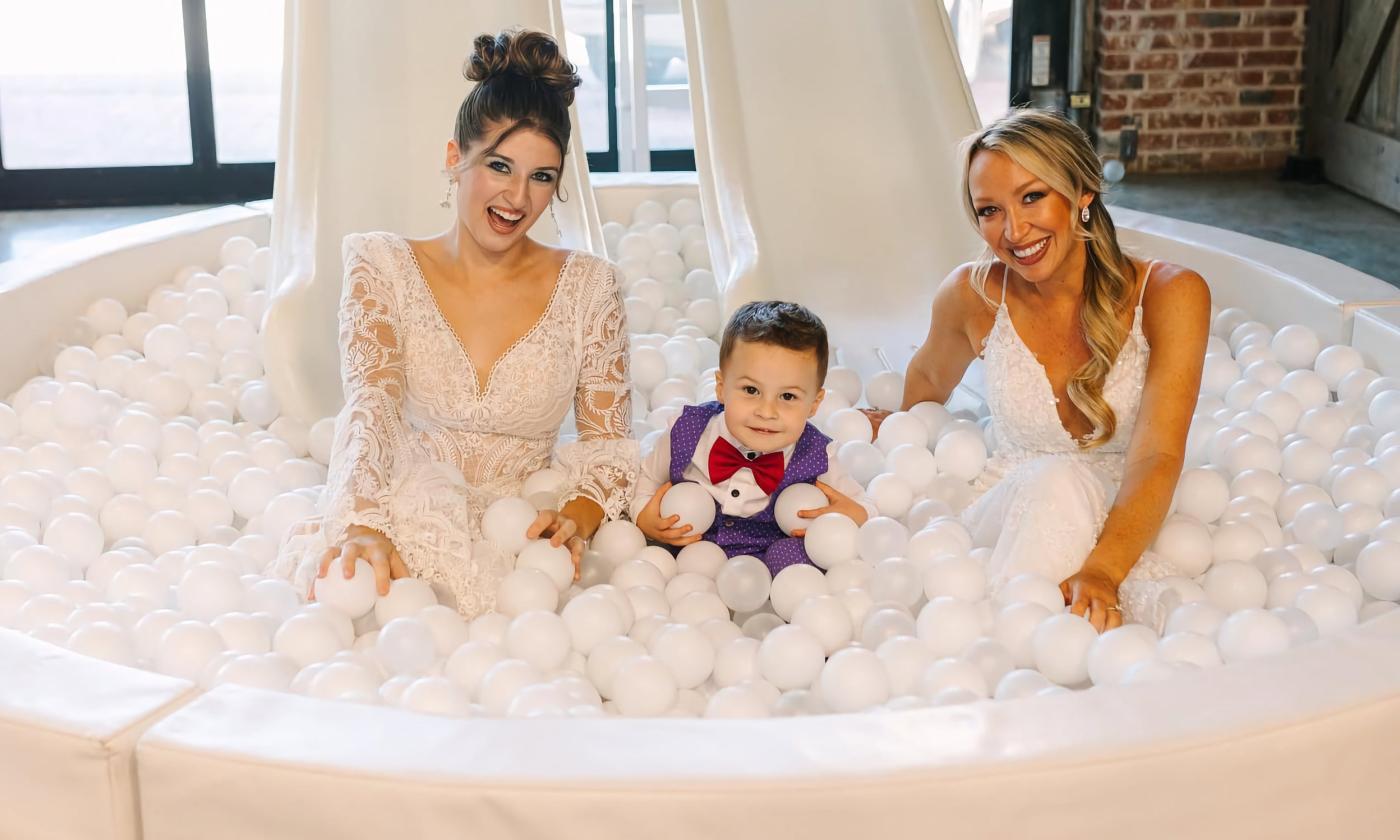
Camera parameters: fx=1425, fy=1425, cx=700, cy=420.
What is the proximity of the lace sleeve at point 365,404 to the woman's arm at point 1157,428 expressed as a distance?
0.98m

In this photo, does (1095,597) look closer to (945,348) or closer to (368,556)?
(945,348)

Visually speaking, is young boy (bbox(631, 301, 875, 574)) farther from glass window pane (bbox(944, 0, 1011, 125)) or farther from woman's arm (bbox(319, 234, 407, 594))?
glass window pane (bbox(944, 0, 1011, 125))

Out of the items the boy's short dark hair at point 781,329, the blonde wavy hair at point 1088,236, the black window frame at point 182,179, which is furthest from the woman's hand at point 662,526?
the black window frame at point 182,179

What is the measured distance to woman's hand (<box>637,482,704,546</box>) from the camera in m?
2.14

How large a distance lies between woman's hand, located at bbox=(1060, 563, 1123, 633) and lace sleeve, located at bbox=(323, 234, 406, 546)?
0.94 meters

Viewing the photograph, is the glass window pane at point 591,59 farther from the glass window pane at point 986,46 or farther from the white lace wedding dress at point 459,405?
the white lace wedding dress at point 459,405

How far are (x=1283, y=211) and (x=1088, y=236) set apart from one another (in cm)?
354

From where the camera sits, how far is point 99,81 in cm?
589

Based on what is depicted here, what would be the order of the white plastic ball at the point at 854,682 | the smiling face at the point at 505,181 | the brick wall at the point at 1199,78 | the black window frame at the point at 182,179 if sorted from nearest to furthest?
the white plastic ball at the point at 854,682 → the smiling face at the point at 505,181 → the black window frame at the point at 182,179 → the brick wall at the point at 1199,78

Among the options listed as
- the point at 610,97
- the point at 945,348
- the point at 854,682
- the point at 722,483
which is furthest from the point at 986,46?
the point at 854,682

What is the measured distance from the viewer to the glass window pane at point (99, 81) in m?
5.68

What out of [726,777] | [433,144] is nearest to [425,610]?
[726,777]

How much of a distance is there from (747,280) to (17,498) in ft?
Result: 4.72

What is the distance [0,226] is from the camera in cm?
517
